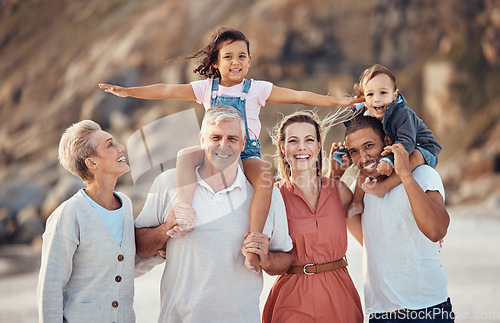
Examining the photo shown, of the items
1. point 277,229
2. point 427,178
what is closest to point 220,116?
point 277,229

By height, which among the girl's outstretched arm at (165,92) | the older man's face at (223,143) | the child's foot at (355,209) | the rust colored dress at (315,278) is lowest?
the rust colored dress at (315,278)

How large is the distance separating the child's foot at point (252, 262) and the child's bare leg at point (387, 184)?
→ 943mm

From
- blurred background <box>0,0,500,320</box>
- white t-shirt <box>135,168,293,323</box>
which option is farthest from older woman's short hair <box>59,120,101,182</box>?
blurred background <box>0,0,500,320</box>

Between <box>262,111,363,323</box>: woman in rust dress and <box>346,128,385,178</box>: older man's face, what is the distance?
0.79 ft

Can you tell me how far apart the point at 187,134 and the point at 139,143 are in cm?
59

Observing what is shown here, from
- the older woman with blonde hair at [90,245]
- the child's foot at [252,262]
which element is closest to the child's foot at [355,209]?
the child's foot at [252,262]

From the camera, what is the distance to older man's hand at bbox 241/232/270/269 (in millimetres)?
3586

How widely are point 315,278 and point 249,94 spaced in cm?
162

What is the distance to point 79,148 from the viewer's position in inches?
143

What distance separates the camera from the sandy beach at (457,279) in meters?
9.49

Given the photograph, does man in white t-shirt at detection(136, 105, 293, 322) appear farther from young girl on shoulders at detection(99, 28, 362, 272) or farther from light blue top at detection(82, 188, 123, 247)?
young girl on shoulders at detection(99, 28, 362, 272)

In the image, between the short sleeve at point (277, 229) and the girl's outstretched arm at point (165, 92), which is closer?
the short sleeve at point (277, 229)

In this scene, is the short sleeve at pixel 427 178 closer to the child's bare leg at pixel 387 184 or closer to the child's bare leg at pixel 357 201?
the child's bare leg at pixel 387 184

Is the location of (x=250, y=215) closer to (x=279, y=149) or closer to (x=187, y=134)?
(x=279, y=149)
